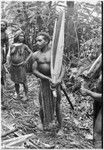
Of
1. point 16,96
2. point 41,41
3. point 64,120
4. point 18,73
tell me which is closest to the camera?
point 41,41

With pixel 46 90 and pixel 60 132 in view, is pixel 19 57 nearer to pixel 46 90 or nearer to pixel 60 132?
pixel 46 90

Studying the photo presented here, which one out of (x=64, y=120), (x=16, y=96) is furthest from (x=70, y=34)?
(x=64, y=120)

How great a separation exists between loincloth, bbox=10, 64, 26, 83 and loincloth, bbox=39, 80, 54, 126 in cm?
168

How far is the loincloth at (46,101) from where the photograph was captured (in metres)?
5.30

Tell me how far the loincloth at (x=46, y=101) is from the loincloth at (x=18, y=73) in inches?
66.3

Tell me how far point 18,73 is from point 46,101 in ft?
5.89

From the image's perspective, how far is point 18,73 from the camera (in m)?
6.93

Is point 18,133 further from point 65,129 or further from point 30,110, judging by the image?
point 30,110

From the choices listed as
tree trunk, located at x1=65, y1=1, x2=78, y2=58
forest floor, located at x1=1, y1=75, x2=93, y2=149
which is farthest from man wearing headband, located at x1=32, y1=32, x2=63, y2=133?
tree trunk, located at x1=65, y1=1, x2=78, y2=58

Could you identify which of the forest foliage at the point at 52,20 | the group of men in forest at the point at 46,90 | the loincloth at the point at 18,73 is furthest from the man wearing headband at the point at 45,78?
the forest foliage at the point at 52,20

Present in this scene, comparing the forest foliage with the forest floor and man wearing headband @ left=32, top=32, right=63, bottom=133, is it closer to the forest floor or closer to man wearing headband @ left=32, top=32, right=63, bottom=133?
the forest floor

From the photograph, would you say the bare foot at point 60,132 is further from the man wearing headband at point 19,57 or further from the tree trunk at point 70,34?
the tree trunk at point 70,34

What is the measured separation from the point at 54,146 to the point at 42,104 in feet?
2.70

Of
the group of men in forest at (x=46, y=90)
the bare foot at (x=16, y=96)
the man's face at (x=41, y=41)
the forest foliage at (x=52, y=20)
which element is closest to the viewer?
the group of men in forest at (x=46, y=90)
